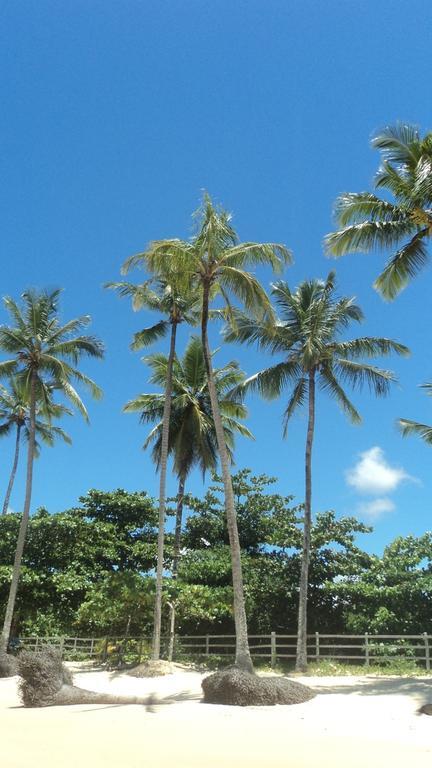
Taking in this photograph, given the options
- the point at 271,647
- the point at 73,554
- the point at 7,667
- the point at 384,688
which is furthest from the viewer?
the point at 73,554

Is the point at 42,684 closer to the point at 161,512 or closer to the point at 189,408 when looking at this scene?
the point at 161,512

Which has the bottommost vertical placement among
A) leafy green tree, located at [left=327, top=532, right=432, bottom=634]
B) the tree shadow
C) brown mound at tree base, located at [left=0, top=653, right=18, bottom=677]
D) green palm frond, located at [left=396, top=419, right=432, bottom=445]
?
brown mound at tree base, located at [left=0, top=653, right=18, bottom=677]

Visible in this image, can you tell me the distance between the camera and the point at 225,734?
27.1 feet

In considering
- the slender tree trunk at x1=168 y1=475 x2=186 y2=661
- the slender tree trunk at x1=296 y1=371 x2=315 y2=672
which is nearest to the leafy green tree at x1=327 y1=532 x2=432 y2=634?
the slender tree trunk at x1=296 y1=371 x2=315 y2=672

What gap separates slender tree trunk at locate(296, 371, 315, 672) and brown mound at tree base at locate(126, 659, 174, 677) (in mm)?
3785

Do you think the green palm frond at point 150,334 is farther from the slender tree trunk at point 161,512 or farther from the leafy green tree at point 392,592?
the leafy green tree at point 392,592

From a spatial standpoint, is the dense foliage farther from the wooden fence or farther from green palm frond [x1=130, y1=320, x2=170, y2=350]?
green palm frond [x1=130, y1=320, x2=170, y2=350]

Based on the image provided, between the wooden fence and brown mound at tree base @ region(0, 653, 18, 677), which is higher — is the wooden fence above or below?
above

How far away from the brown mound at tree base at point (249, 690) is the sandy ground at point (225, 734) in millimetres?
276

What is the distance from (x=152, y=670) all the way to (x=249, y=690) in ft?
23.4

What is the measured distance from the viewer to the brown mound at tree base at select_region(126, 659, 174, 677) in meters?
16.8

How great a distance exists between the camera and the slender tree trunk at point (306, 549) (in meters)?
17.5

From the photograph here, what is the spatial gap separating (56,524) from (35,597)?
9.76 ft

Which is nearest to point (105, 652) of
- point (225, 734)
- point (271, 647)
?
point (271, 647)
